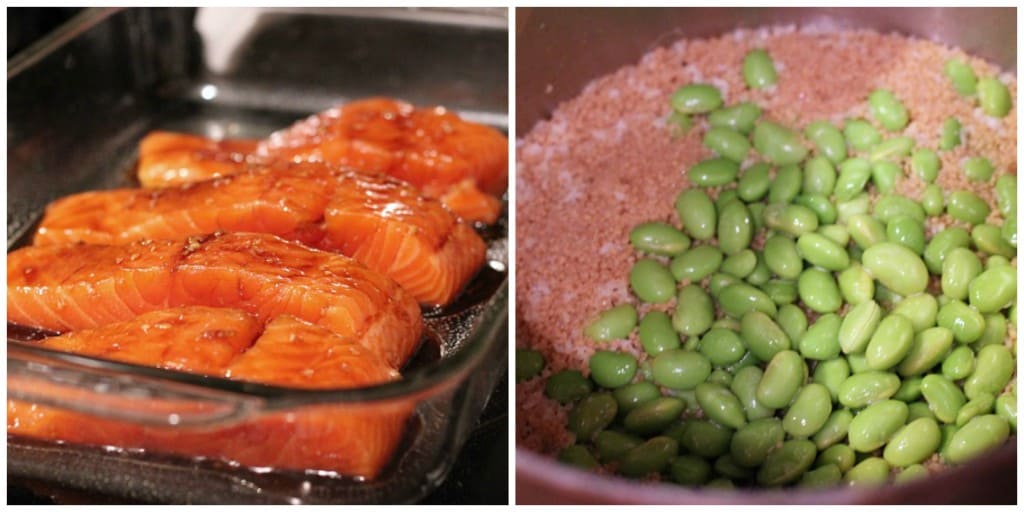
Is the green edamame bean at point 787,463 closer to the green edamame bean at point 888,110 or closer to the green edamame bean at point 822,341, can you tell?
the green edamame bean at point 822,341

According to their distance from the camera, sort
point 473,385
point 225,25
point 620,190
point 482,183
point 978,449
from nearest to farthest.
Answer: point 473,385, point 978,449, point 620,190, point 482,183, point 225,25

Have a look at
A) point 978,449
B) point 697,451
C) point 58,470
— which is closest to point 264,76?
point 58,470

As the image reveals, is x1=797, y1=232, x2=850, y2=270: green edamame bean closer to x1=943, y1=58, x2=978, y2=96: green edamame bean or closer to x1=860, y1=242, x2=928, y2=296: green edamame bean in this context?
x1=860, y1=242, x2=928, y2=296: green edamame bean

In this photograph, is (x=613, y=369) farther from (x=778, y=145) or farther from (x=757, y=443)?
(x=778, y=145)

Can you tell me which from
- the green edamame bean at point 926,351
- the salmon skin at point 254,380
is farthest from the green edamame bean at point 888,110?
the salmon skin at point 254,380

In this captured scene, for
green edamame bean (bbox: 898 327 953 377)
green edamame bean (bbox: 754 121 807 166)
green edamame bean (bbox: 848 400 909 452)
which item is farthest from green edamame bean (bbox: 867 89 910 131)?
green edamame bean (bbox: 848 400 909 452)

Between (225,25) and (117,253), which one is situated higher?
(225,25)

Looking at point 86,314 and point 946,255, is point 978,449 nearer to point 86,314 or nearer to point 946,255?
point 946,255
